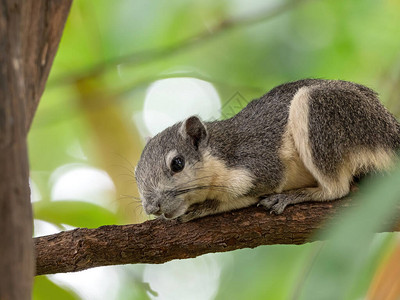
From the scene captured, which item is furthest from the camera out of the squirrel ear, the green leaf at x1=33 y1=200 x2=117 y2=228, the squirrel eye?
the green leaf at x1=33 y1=200 x2=117 y2=228

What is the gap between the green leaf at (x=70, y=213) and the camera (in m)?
3.87

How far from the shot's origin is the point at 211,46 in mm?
4961

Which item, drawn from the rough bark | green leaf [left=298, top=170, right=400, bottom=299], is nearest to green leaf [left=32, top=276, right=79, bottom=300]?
the rough bark

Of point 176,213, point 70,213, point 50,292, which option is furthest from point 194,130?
point 50,292

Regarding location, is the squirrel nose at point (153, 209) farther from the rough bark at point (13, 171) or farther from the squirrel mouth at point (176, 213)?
the rough bark at point (13, 171)

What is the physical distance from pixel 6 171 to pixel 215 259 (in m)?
3.45

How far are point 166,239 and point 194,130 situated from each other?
2.36 feet

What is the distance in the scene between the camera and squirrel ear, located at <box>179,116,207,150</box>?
359cm

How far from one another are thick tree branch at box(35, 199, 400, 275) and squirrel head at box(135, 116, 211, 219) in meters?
0.16

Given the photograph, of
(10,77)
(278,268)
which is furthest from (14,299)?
(278,268)

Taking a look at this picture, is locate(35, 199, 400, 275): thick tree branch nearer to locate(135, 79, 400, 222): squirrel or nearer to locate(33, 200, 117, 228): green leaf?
locate(135, 79, 400, 222): squirrel

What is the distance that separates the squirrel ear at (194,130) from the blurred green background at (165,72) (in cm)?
63

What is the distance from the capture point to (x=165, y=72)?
476cm

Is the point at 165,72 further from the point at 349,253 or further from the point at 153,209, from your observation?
the point at 349,253
